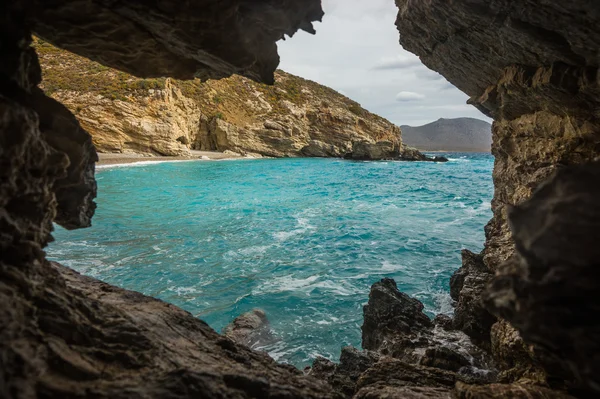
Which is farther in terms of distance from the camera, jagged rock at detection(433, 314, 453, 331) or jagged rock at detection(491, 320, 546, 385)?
jagged rock at detection(433, 314, 453, 331)

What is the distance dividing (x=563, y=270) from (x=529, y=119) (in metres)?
7.07

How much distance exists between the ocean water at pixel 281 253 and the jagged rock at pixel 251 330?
0.27 metres

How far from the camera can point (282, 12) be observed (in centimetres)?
437

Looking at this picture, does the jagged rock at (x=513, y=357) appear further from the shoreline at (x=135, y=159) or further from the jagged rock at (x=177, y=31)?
the shoreline at (x=135, y=159)

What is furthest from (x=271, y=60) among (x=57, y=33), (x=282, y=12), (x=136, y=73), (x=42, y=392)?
(x=42, y=392)

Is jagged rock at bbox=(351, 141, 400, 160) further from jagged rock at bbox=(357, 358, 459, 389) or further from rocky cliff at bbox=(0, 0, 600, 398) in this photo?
jagged rock at bbox=(357, 358, 459, 389)

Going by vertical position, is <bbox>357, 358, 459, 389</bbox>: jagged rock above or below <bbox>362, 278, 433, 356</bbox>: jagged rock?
above

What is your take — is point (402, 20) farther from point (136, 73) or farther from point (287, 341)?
point (287, 341)

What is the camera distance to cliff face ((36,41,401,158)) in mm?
50812

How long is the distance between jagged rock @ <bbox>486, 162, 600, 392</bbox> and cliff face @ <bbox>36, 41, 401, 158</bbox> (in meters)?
56.3

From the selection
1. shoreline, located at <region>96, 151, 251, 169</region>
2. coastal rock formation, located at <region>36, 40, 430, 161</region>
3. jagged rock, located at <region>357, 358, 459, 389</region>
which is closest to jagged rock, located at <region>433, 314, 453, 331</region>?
jagged rock, located at <region>357, 358, 459, 389</region>

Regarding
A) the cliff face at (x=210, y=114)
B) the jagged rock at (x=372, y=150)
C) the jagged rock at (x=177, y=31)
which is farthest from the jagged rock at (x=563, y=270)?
the jagged rock at (x=372, y=150)

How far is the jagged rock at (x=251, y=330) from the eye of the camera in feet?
28.2

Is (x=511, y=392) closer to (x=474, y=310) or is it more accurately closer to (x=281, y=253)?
(x=474, y=310)
